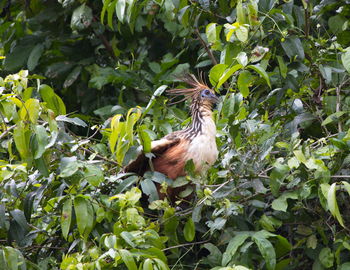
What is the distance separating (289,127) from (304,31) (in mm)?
655

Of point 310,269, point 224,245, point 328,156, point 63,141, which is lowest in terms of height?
point 310,269

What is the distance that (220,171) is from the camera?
4559 mm

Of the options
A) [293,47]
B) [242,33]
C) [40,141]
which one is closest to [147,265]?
[40,141]

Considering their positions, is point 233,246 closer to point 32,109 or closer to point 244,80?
point 244,80

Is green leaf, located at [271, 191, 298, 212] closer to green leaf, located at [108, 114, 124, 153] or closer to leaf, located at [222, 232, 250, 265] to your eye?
leaf, located at [222, 232, 250, 265]

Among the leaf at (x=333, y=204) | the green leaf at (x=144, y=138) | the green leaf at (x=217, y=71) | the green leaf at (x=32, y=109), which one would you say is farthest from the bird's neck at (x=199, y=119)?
the leaf at (x=333, y=204)

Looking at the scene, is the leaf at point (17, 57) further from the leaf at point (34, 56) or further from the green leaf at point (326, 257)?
the green leaf at point (326, 257)

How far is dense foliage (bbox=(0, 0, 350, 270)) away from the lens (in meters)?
4.10

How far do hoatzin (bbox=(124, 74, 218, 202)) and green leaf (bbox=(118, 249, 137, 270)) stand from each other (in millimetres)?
1331

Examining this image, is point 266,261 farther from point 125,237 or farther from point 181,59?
point 181,59

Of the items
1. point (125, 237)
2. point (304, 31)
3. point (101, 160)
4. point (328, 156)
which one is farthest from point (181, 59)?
point (125, 237)

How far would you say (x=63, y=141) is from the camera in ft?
14.3

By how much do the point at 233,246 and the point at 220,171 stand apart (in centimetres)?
55

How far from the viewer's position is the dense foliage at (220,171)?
4.10 meters
